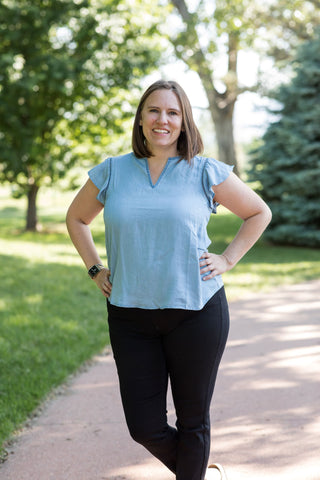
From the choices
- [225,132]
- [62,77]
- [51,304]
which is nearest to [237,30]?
[225,132]

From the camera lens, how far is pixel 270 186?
42.4 ft

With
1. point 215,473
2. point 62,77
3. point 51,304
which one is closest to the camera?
point 215,473

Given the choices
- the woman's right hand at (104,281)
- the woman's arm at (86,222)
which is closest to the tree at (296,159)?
the woman's arm at (86,222)

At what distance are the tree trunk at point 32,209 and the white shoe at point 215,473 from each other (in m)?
13.8

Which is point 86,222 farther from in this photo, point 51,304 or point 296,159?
point 296,159

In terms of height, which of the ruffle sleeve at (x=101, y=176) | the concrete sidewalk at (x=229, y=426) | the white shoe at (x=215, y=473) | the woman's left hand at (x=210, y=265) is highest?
the ruffle sleeve at (x=101, y=176)

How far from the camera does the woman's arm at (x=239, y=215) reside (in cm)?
248

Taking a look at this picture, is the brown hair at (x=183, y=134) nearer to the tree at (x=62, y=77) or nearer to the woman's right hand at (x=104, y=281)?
the woman's right hand at (x=104, y=281)

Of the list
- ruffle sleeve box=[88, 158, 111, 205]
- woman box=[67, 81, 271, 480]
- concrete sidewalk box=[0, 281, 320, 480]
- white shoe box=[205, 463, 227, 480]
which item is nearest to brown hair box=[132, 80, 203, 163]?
woman box=[67, 81, 271, 480]

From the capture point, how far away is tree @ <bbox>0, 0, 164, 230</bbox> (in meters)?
13.2

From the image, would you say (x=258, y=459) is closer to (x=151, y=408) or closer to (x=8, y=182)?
(x=151, y=408)

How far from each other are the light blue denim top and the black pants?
8cm

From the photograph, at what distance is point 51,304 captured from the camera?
7125 millimetres

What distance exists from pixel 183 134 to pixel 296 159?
33.8ft
